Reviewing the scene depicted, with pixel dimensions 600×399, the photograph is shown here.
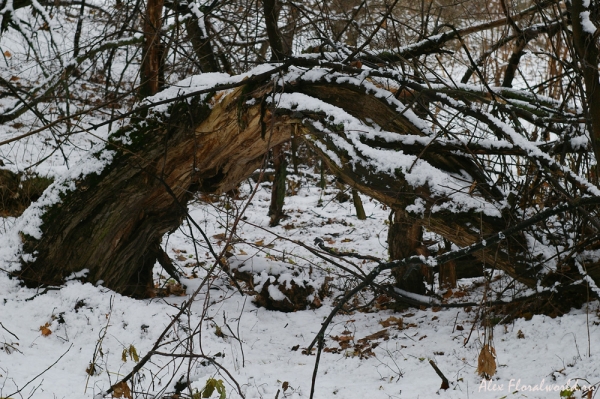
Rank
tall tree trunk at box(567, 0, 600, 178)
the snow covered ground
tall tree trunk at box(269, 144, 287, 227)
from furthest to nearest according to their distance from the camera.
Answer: tall tree trunk at box(269, 144, 287, 227) → the snow covered ground → tall tree trunk at box(567, 0, 600, 178)

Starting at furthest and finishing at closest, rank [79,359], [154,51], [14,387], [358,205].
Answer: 1. [358,205]
2. [154,51]
3. [79,359]
4. [14,387]

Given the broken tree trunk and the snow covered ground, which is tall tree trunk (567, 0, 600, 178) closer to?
the snow covered ground

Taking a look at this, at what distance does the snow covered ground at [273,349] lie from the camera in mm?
3082

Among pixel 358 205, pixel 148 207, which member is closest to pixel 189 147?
pixel 148 207

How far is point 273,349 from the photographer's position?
13.7 ft

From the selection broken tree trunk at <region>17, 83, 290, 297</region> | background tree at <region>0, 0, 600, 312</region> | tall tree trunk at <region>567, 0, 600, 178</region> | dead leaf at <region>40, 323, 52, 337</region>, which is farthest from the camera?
broken tree trunk at <region>17, 83, 290, 297</region>

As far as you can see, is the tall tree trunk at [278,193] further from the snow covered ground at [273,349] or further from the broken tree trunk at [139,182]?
the broken tree trunk at [139,182]

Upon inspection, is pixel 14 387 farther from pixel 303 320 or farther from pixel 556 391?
pixel 556 391

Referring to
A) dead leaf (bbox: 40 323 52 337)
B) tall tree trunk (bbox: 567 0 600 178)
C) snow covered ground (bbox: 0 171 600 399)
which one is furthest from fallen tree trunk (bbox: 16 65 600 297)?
tall tree trunk (bbox: 567 0 600 178)

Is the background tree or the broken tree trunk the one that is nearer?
the background tree

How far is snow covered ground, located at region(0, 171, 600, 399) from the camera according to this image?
3082mm

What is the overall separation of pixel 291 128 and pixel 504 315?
6.82 feet

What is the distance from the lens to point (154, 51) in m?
5.07

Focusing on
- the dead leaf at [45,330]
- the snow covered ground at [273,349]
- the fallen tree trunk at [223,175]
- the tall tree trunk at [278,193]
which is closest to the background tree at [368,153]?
the fallen tree trunk at [223,175]
